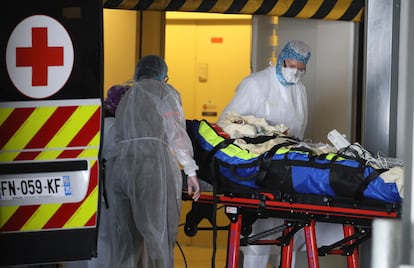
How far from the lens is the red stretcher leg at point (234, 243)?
5.00 metres

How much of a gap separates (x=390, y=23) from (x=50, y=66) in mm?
2930

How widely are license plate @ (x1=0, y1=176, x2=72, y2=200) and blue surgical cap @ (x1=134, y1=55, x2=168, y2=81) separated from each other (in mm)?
1931

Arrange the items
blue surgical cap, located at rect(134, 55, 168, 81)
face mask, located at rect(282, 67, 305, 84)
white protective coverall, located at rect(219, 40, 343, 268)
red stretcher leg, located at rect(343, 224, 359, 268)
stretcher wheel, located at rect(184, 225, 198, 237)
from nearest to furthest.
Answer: red stretcher leg, located at rect(343, 224, 359, 268) → stretcher wheel, located at rect(184, 225, 198, 237) → blue surgical cap, located at rect(134, 55, 168, 81) → white protective coverall, located at rect(219, 40, 343, 268) → face mask, located at rect(282, 67, 305, 84)

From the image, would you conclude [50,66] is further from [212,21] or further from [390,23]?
[212,21]

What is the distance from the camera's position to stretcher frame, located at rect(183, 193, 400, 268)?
4.54 metres

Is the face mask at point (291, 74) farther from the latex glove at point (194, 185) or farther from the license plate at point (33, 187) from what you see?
the license plate at point (33, 187)

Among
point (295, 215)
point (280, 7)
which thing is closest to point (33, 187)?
point (295, 215)

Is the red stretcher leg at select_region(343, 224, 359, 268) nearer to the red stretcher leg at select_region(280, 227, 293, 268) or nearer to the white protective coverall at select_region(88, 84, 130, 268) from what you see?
the red stretcher leg at select_region(280, 227, 293, 268)

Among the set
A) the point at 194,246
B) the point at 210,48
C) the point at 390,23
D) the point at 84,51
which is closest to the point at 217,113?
the point at 210,48

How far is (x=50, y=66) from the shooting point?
3.62m

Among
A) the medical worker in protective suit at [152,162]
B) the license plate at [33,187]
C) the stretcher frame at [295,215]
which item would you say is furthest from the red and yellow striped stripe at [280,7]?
the license plate at [33,187]

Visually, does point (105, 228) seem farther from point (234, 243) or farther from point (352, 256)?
point (352, 256)

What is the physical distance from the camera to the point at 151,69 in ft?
18.0

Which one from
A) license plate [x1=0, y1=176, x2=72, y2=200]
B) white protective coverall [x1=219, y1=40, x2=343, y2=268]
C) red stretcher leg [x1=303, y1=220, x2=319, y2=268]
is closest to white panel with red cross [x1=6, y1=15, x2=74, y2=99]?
license plate [x1=0, y1=176, x2=72, y2=200]
